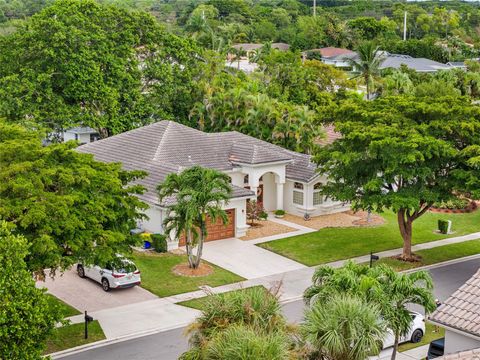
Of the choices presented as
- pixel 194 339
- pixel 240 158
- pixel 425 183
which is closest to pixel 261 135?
pixel 240 158

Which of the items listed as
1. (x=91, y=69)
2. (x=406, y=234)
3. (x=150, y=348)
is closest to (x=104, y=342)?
(x=150, y=348)

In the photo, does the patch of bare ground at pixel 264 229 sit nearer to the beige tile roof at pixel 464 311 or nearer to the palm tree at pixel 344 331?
the beige tile roof at pixel 464 311

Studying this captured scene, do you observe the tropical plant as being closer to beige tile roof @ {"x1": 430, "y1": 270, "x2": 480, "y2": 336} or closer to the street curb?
beige tile roof @ {"x1": 430, "y1": 270, "x2": 480, "y2": 336}

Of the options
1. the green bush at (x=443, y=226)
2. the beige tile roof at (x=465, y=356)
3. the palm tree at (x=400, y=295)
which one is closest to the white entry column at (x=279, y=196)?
the green bush at (x=443, y=226)

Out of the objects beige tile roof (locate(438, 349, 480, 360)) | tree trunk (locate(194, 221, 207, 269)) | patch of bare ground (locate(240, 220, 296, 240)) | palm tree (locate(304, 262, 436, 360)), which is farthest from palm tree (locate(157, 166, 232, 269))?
beige tile roof (locate(438, 349, 480, 360))

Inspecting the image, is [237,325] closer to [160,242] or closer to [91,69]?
[160,242]
